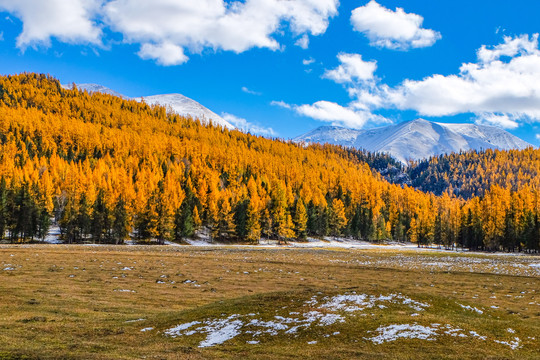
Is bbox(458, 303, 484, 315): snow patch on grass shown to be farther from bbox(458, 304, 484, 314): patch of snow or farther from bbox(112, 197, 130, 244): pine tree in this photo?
bbox(112, 197, 130, 244): pine tree

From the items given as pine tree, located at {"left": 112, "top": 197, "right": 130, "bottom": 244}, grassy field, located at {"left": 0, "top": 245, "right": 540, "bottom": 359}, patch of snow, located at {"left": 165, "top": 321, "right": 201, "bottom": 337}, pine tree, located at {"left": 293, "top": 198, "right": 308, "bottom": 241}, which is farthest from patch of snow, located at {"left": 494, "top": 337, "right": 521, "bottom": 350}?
pine tree, located at {"left": 293, "top": 198, "right": 308, "bottom": 241}

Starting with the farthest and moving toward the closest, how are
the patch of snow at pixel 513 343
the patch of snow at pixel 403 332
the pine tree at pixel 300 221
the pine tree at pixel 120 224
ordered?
1. the pine tree at pixel 300 221
2. the pine tree at pixel 120 224
3. the patch of snow at pixel 403 332
4. the patch of snow at pixel 513 343

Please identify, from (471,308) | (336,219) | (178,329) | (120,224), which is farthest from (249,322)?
(336,219)

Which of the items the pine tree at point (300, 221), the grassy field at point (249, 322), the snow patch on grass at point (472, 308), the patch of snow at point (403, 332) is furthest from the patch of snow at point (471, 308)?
the pine tree at point (300, 221)

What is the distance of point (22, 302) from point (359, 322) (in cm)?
1931

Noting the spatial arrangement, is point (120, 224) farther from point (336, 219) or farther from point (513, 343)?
point (513, 343)

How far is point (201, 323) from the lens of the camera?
17578 millimetres

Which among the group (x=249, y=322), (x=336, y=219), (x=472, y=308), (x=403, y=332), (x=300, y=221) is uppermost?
(x=336, y=219)

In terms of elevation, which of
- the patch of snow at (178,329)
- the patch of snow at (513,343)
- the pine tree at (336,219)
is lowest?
the patch of snow at (178,329)

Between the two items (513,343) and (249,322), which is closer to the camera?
(513,343)

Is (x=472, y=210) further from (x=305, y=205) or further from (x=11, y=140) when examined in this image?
(x=11, y=140)

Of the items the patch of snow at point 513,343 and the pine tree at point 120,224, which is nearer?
the patch of snow at point 513,343

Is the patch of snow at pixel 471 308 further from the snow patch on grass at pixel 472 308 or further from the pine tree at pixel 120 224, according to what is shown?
the pine tree at pixel 120 224

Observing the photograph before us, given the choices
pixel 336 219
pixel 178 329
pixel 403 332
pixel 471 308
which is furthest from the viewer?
pixel 336 219
